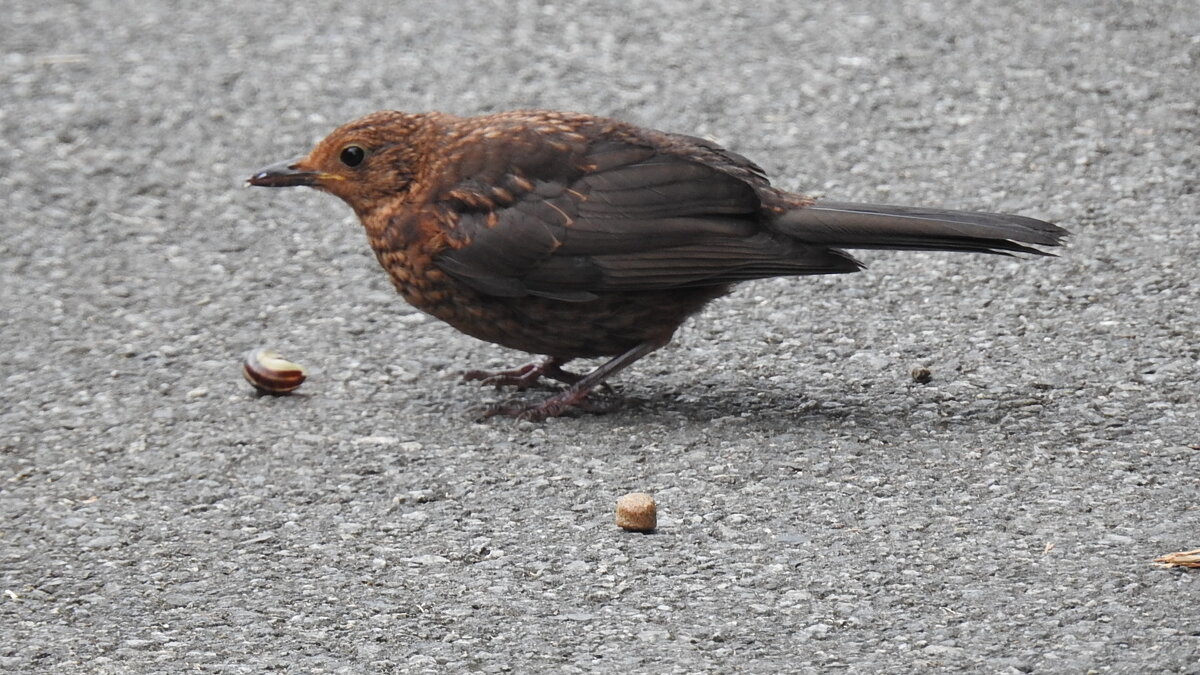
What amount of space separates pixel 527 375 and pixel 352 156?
94 centimetres

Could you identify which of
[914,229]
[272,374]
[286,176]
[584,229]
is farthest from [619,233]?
[272,374]

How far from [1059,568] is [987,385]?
46.9 inches

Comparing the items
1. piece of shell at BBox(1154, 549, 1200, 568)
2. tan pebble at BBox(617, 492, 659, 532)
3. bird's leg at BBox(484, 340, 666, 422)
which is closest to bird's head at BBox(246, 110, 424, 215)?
bird's leg at BBox(484, 340, 666, 422)

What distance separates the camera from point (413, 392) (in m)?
5.42

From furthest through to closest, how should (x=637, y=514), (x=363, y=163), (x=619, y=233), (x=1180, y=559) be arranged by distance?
1. (x=363, y=163)
2. (x=619, y=233)
3. (x=637, y=514)
4. (x=1180, y=559)

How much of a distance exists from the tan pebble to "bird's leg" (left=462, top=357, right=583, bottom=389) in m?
1.09

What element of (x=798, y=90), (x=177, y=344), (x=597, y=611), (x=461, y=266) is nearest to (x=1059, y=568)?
(x=597, y=611)

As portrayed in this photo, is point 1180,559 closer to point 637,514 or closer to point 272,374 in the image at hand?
point 637,514

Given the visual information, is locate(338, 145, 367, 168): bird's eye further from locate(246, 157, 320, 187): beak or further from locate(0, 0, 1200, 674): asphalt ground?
locate(0, 0, 1200, 674): asphalt ground

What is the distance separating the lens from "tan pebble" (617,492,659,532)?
14.2ft

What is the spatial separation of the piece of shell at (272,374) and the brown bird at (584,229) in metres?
0.51

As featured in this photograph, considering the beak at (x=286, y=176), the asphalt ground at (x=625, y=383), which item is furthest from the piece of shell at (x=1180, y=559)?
the beak at (x=286, y=176)

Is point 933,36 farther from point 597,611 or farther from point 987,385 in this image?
point 597,611

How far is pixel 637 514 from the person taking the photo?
4.33 m
